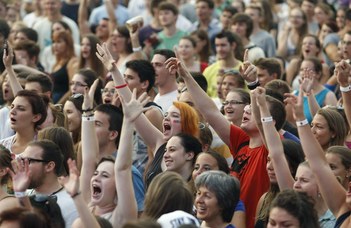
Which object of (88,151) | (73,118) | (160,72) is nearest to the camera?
(88,151)

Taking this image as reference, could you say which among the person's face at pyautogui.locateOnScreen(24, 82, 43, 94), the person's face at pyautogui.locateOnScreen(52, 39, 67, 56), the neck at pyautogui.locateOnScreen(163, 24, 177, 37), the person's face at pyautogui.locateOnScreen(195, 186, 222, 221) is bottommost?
the person's face at pyautogui.locateOnScreen(52, 39, 67, 56)

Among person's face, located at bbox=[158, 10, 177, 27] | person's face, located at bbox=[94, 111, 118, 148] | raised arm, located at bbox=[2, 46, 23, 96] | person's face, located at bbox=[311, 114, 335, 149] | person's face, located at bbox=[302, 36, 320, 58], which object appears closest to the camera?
person's face, located at bbox=[311, 114, 335, 149]

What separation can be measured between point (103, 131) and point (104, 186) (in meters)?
1.73

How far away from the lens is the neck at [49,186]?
8.95m

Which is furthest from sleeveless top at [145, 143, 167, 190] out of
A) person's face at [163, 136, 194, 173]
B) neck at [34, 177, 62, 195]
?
neck at [34, 177, 62, 195]

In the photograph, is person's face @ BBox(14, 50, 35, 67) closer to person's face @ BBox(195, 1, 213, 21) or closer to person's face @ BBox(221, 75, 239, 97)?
person's face @ BBox(221, 75, 239, 97)

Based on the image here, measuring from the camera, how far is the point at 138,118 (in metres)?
9.88

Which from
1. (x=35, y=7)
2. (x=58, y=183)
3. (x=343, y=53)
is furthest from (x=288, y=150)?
(x=35, y=7)

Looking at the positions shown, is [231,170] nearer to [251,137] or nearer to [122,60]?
[251,137]

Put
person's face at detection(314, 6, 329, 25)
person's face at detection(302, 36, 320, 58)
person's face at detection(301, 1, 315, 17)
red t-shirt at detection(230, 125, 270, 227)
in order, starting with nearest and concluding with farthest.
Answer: red t-shirt at detection(230, 125, 270, 227), person's face at detection(302, 36, 320, 58), person's face at detection(314, 6, 329, 25), person's face at detection(301, 1, 315, 17)

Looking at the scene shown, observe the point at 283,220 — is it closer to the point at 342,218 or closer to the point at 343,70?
the point at 342,218

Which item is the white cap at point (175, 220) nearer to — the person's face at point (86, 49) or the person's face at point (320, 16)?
the person's face at point (86, 49)

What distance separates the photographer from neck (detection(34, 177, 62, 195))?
352 inches

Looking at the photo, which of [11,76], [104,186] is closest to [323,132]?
[104,186]
